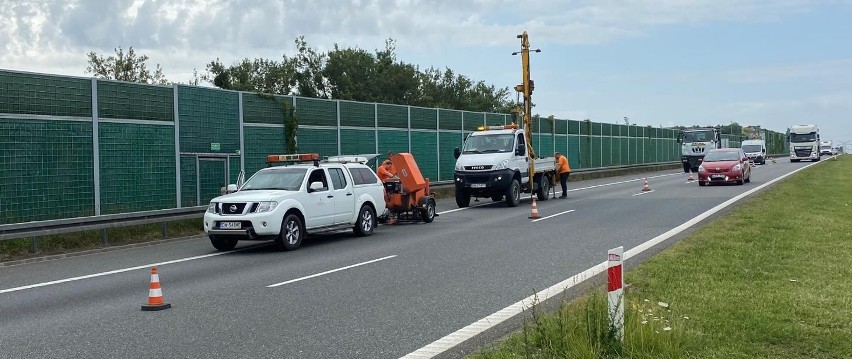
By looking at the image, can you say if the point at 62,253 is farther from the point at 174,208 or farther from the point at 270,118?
the point at 270,118

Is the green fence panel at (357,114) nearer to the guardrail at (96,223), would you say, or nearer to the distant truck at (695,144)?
A: the guardrail at (96,223)

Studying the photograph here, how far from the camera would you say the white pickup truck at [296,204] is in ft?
51.0

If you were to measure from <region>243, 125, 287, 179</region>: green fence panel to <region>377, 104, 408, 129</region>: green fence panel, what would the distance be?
20.6 feet

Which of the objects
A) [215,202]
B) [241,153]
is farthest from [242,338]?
[241,153]

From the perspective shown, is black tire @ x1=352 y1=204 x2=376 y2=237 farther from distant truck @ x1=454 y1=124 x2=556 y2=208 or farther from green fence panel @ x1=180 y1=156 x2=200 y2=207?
distant truck @ x1=454 y1=124 x2=556 y2=208

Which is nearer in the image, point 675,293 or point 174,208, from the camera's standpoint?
point 675,293

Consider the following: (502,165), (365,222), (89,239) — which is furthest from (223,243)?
(502,165)

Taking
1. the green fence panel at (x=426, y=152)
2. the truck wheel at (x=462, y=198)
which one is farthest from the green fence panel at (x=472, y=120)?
the truck wheel at (x=462, y=198)

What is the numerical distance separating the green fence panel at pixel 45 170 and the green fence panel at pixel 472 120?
2156 cm

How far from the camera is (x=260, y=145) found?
24.7 m

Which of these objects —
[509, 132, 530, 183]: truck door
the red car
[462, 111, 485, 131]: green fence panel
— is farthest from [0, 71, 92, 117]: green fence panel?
the red car

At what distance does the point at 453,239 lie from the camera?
16906mm

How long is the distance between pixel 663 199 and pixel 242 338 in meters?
21.6

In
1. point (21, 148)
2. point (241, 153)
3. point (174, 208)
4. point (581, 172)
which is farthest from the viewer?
point (581, 172)
